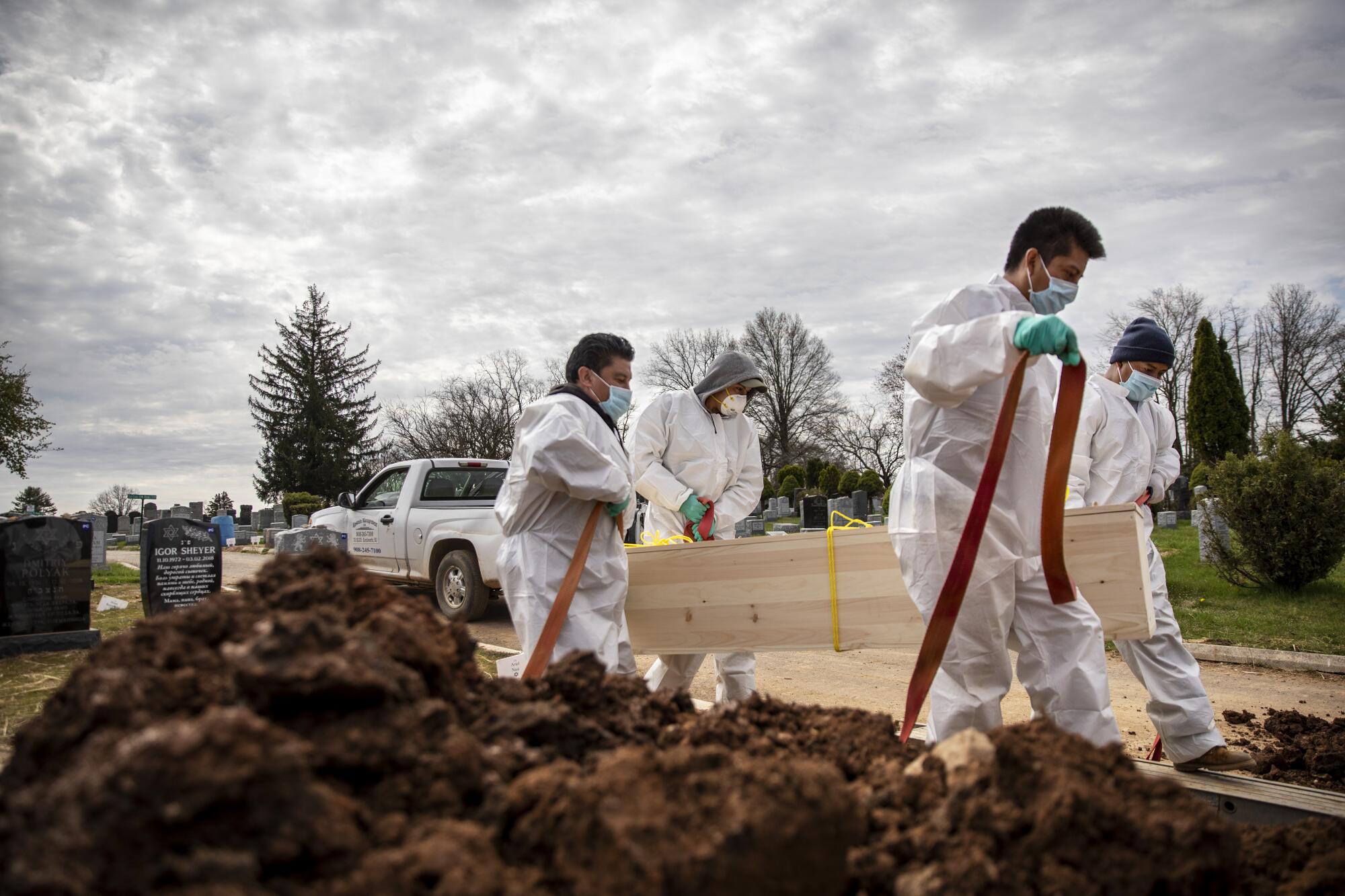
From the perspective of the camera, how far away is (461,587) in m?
10.7

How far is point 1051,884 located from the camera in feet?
4.06

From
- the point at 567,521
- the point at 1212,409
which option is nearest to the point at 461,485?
the point at 567,521

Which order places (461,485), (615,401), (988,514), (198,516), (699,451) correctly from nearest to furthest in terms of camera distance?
(988,514) < (615,401) < (699,451) < (461,485) < (198,516)

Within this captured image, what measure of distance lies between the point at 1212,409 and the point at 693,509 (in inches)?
1230

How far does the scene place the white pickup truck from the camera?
34.4ft

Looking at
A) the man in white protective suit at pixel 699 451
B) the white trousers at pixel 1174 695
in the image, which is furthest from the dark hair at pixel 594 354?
the white trousers at pixel 1174 695

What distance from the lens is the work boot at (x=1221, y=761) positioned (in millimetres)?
3852

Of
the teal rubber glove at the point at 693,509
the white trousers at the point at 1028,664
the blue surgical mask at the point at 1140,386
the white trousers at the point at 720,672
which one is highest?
the blue surgical mask at the point at 1140,386

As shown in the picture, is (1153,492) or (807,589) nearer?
(807,589)

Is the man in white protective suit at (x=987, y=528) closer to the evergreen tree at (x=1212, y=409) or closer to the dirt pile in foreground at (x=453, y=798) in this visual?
the dirt pile in foreground at (x=453, y=798)

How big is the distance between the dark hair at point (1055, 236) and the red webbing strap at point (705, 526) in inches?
101

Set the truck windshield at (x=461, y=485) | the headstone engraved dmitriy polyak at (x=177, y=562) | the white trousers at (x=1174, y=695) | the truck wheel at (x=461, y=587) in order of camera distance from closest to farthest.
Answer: the white trousers at (x=1174, y=695)
the headstone engraved dmitriy polyak at (x=177, y=562)
the truck wheel at (x=461, y=587)
the truck windshield at (x=461, y=485)

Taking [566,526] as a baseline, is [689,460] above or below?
above

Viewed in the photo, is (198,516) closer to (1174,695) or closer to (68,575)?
(68,575)
